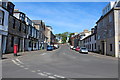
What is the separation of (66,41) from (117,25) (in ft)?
430

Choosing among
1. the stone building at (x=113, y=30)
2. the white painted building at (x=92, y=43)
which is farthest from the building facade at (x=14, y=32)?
the white painted building at (x=92, y=43)

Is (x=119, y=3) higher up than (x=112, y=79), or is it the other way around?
(x=119, y=3)

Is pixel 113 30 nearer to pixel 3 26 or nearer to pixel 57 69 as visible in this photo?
pixel 57 69

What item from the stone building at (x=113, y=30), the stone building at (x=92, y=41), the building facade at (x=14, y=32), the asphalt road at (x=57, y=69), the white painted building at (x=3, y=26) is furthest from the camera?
the stone building at (x=92, y=41)

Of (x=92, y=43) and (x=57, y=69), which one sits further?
(x=92, y=43)

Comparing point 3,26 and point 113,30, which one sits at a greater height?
point 3,26

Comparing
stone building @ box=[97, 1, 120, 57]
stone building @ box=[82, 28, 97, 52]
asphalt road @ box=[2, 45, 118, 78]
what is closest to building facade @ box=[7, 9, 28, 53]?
asphalt road @ box=[2, 45, 118, 78]

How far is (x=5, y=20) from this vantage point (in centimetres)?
2252

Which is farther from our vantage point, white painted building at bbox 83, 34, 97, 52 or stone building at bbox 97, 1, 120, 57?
white painted building at bbox 83, 34, 97, 52

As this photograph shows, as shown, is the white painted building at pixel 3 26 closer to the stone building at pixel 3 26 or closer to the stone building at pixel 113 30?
the stone building at pixel 3 26

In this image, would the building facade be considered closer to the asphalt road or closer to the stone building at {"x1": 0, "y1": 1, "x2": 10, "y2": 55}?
the stone building at {"x1": 0, "y1": 1, "x2": 10, "y2": 55}

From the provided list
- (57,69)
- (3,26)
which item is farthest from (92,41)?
(57,69)

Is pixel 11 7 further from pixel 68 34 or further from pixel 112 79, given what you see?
pixel 68 34

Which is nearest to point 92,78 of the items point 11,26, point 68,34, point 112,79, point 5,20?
point 112,79
